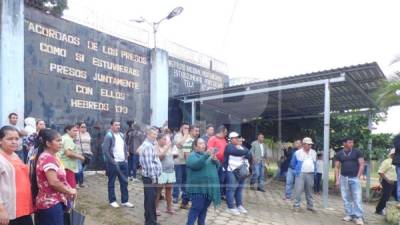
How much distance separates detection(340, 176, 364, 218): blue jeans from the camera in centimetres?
697

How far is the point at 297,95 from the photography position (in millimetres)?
10719

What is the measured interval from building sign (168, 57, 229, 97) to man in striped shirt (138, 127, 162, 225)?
662 centimetres

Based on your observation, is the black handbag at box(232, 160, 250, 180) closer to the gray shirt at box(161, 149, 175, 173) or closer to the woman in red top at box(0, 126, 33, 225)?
the gray shirt at box(161, 149, 175, 173)

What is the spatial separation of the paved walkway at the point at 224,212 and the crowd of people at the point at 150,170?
0.66 ft

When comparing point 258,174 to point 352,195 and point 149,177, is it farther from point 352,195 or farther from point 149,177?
point 149,177

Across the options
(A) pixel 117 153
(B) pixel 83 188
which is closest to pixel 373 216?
(A) pixel 117 153

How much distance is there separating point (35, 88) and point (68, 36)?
1556 millimetres

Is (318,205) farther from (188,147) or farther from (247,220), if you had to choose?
(188,147)

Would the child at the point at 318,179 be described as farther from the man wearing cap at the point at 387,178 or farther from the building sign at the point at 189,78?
the building sign at the point at 189,78

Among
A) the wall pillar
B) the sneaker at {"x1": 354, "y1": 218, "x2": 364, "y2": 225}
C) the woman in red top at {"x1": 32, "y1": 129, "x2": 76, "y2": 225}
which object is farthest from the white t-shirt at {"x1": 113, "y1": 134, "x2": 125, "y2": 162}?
the wall pillar

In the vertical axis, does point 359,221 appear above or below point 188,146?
below

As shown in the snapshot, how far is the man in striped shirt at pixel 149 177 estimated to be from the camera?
5.40 m

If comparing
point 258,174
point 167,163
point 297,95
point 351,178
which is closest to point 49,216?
point 167,163

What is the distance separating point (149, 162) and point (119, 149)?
1068mm
